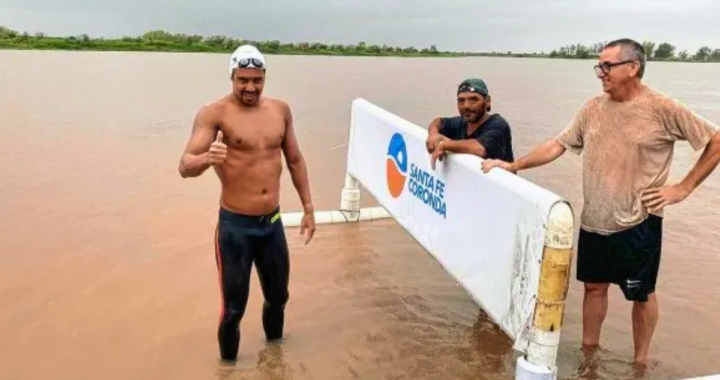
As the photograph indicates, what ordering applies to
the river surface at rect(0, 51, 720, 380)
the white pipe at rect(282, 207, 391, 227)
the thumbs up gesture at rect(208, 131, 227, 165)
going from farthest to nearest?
the white pipe at rect(282, 207, 391, 227) → the river surface at rect(0, 51, 720, 380) → the thumbs up gesture at rect(208, 131, 227, 165)

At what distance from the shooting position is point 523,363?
3.84 metres

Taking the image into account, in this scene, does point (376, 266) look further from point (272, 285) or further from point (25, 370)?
point (25, 370)

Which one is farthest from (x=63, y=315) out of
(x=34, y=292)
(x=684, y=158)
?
(x=684, y=158)

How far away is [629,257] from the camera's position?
174 inches

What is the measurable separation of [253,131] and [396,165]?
1.94 metres

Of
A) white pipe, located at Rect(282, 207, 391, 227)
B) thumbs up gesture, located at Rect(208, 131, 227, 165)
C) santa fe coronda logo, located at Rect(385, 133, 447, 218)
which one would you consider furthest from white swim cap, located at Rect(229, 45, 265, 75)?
white pipe, located at Rect(282, 207, 391, 227)

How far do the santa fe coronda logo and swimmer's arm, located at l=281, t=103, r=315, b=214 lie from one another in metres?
0.90

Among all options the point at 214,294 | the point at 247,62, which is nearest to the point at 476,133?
the point at 247,62

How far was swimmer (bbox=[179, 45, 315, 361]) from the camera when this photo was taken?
4.57 m

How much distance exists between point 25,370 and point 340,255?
3517 mm

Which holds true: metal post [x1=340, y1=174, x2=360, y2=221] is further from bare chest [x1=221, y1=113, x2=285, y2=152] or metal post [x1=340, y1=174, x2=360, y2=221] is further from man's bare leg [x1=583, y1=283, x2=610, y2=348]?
man's bare leg [x1=583, y1=283, x2=610, y2=348]

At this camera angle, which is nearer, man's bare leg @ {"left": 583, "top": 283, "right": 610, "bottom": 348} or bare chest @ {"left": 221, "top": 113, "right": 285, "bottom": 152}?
bare chest @ {"left": 221, "top": 113, "right": 285, "bottom": 152}

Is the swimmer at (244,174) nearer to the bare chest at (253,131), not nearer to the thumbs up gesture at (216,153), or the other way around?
the bare chest at (253,131)

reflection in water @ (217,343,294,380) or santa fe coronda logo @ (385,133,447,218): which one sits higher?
santa fe coronda logo @ (385,133,447,218)
